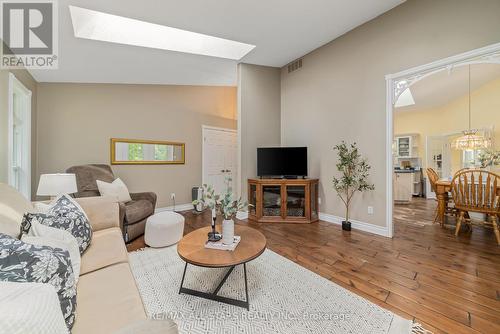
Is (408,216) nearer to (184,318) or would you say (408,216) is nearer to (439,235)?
(439,235)

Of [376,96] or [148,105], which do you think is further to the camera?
[148,105]

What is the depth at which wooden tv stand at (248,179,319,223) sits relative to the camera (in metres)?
3.77

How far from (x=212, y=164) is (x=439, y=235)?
165 inches

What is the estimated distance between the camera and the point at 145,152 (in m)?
4.39

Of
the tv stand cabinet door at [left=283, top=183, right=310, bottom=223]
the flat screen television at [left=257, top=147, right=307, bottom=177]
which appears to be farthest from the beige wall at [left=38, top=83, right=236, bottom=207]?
the tv stand cabinet door at [left=283, top=183, right=310, bottom=223]

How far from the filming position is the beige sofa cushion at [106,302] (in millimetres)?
913

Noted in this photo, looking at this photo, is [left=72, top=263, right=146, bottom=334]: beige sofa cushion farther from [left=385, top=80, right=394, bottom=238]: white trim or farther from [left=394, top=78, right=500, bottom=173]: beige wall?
[left=394, top=78, right=500, bottom=173]: beige wall

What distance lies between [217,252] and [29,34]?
11.0 feet

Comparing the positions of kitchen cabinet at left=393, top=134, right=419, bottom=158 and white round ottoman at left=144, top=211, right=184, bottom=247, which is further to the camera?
kitchen cabinet at left=393, top=134, right=419, bottom=158

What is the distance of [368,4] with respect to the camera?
2699 millimetres

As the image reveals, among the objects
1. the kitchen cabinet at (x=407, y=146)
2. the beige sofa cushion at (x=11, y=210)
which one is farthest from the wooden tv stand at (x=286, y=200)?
the kitchen cabinet at (x=407, y=146)

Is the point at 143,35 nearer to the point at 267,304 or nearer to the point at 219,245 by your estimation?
the point at 219,245

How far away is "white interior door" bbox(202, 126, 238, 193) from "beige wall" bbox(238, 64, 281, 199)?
1208mm

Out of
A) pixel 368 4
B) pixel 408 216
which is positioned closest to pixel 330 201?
pixel 408 216
